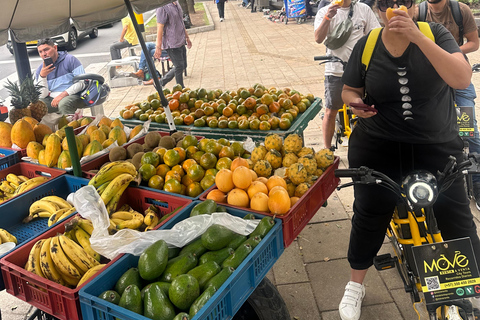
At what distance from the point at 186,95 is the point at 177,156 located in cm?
189

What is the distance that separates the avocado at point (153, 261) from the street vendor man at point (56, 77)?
468cm

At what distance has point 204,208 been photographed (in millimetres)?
2527

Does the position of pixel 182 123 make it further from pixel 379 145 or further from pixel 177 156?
pixel 379 145

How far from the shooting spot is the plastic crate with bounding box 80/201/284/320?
180 cm

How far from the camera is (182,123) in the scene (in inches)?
186

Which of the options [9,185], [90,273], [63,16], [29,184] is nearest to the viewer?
[90,273]

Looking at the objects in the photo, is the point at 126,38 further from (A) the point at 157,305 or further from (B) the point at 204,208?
(A) the point at 157,305

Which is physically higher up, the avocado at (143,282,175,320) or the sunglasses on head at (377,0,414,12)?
the sunglasses on head at (377,0,414,12)

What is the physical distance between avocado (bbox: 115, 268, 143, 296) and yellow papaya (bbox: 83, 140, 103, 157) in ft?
5.95

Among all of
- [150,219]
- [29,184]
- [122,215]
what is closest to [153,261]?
[150,219]

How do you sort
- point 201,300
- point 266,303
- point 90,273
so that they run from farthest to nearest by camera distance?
point 266,303 < point 90,273 < point 201,300

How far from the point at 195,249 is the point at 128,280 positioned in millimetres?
401

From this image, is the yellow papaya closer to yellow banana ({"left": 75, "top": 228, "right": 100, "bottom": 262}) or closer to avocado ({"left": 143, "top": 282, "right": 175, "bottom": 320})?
yellow banana ({"left": 75, "top": 228, "right": 100, "bottom": 262})

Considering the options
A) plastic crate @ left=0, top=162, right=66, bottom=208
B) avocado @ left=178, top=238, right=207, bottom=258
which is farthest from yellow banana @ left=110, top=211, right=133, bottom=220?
plastic crate @ left=0, top=162, right=66, bottom=208
